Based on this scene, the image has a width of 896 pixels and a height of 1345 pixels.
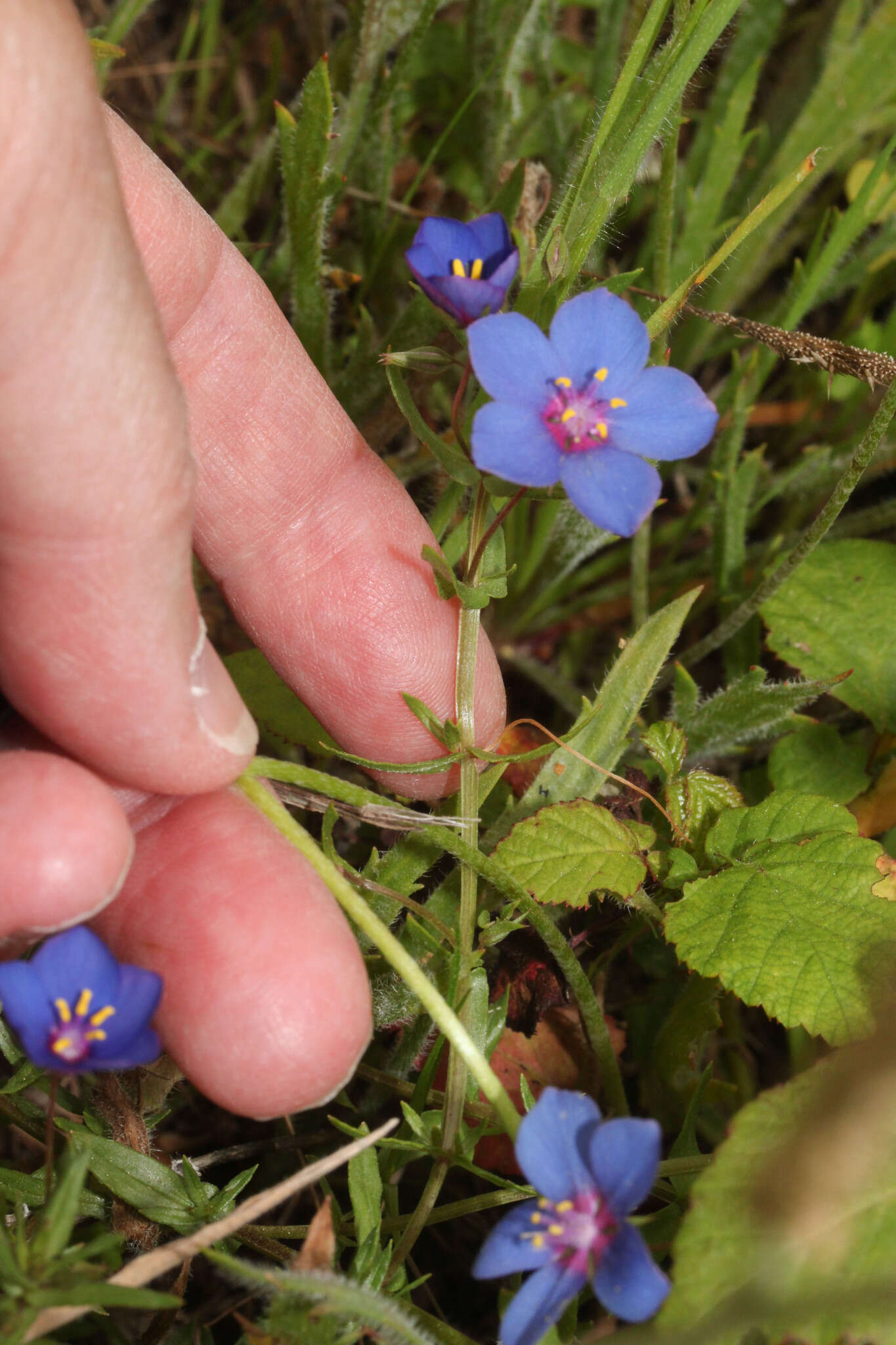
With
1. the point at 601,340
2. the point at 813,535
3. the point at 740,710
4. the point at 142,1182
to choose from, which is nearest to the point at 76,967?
the point at 142,1182

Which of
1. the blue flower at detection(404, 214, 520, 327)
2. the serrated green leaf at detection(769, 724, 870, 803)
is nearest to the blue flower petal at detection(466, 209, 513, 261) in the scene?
the blue flower at detection(404, 214, 520, 327)

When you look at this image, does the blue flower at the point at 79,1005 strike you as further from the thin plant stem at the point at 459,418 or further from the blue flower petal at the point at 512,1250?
the thin plant stem at the point at 459,418

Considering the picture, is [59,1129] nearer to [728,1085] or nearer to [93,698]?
[93,698]

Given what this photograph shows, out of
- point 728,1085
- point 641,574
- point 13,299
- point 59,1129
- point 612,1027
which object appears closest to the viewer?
point 13,299

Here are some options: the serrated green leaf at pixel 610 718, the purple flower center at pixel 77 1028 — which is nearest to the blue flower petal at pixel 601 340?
the serrated green leaf at pixel 610 718

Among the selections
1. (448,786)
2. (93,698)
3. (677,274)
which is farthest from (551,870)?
(677,274)
